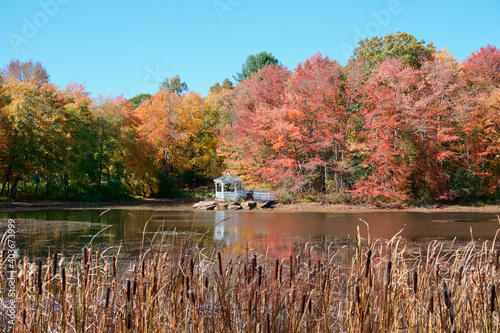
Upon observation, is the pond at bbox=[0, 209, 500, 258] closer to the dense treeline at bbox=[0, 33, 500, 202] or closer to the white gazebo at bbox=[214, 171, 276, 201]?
the dense treeline at bbox=[0, 33, 500, 202]

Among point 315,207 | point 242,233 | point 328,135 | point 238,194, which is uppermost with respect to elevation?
point 328,135

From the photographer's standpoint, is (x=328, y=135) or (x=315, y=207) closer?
(x=315, y=207)

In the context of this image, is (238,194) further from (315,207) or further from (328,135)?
(328,135)

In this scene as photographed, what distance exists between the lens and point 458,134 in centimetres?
2423

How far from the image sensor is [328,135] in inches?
951

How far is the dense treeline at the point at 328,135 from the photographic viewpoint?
74.7ft

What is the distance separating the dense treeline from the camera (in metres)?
22.8

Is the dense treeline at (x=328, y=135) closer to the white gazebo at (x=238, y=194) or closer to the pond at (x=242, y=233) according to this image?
the white gazebo at (x=238, y=194)

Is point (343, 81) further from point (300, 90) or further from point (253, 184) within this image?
point (253, 184)

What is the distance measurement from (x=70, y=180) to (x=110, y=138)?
3745 millimetres

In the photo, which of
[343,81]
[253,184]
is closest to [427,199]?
[343,81]

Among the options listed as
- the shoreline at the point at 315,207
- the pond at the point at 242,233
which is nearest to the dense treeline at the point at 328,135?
the shoreline at the point at 315,207

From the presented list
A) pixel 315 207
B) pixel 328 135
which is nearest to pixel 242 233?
pixel 315 207

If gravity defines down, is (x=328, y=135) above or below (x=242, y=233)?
above
